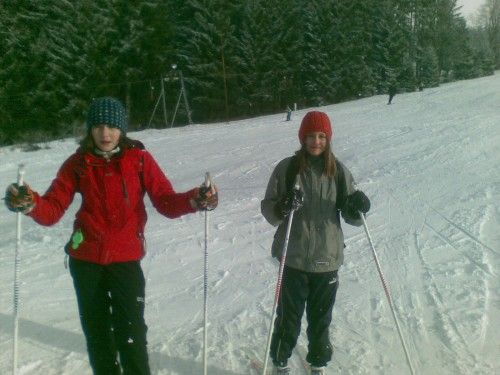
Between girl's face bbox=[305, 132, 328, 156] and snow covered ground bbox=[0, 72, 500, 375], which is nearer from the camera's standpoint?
girl's face bbox=[305, 132, 328, 156]

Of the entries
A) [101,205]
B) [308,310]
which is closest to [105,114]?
[101,205]

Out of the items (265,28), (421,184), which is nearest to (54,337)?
(421,184)

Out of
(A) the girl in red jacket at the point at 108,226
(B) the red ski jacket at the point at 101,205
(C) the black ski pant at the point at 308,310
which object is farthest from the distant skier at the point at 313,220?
(B) the red ski jacket at the point at 101,205

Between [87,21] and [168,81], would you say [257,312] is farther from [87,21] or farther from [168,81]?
Result: [168,81]

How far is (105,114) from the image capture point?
3.24 meters

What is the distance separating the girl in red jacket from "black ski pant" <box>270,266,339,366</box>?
0.87 metres

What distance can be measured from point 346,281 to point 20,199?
3.88 meters

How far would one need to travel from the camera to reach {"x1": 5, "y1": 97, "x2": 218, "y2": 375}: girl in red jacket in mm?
3244

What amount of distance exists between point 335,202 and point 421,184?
734 centimetres

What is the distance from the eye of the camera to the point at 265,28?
37.0m

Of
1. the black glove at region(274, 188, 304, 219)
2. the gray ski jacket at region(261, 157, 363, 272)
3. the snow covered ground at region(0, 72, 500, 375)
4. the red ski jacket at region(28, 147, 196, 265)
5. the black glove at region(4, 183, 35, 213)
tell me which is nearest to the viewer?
the black glove at region(4, 183, 35, 213)

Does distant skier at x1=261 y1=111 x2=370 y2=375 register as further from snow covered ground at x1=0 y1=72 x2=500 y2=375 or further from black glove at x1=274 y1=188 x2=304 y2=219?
snow covered ground at x1=0 y1=72 x2=500 y2=375

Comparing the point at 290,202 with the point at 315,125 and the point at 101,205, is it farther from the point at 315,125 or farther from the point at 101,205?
the point at 101,205

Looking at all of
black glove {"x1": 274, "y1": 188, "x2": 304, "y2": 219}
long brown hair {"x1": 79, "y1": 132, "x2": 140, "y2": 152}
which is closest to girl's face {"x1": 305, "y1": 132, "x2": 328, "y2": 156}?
black glove {"x1": 274, "y1": 188, "x2": 304, "y2": 219}
